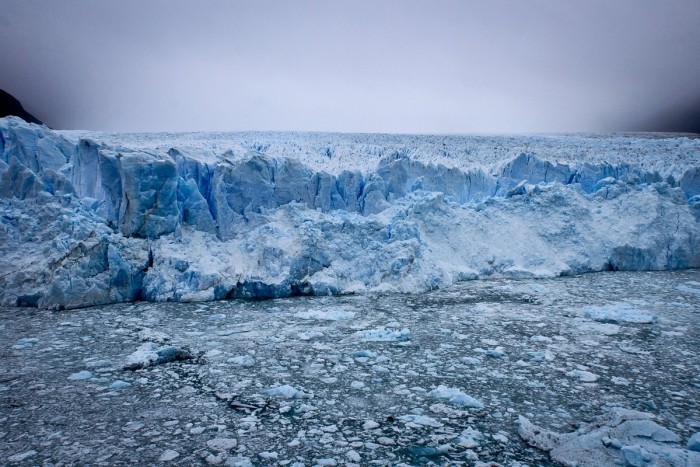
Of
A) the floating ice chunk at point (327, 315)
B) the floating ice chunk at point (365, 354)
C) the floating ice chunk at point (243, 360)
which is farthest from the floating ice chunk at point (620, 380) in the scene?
the floating ice chunk at point (243, 360)

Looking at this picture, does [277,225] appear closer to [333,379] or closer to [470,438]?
[333,379]

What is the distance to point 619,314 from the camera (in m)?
4.57

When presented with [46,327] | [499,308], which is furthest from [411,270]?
[46,327]

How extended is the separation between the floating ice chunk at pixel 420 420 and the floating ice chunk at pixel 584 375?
1372mm

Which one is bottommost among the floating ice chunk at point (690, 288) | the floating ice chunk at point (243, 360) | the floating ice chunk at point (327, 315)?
the floating ice chunk at point (690, 288)

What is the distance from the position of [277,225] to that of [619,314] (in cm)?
447

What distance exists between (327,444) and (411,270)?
11.8 ft

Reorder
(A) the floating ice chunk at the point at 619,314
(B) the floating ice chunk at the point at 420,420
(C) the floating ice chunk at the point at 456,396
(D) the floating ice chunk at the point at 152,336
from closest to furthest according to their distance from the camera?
(B) the floating ice chunk at the point at 420,420 < (C) the floating ice chunk at the point at 456,396 < (D) the floating ice chunk at the point at 152,336 < (A) the floating ice chunk at the point at 619,314

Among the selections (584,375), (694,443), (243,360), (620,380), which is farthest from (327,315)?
(694,443)

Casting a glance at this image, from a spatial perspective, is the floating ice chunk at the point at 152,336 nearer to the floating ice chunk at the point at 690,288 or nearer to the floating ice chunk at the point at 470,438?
the floating ice chunk at the point at 470,438

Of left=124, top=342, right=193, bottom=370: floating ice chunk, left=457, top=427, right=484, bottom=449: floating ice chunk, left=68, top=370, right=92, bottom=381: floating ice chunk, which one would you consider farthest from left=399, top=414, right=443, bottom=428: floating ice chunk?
left=68, top=370, right=92, bottom=381: floating ice chunk

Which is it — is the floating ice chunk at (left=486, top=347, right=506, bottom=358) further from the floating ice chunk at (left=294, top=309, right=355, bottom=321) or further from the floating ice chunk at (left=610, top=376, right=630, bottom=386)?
the floating ice chunk at (left=294, top=309, right=355, bottom=321)

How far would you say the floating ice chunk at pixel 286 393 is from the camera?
9.34 ft

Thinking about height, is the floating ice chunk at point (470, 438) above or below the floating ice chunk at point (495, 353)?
above
